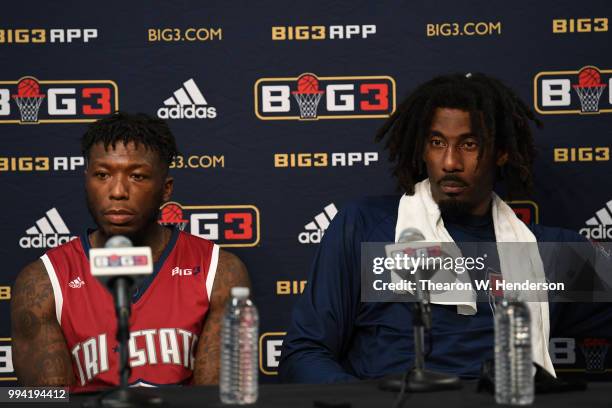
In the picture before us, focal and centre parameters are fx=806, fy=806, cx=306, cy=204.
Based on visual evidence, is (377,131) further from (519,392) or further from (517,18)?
(519,392)

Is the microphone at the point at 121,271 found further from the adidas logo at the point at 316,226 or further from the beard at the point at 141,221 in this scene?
the adidas logo at the point at 316,226

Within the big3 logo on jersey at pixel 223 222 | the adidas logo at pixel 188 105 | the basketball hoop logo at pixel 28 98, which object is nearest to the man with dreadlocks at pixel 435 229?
the big3 logo on jersey at pixel 223 222

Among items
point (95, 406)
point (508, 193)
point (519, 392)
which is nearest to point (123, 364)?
point (95, 406)

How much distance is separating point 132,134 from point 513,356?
1.35 meters

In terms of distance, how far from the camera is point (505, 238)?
2.45 m

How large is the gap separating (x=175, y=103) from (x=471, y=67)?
105cm

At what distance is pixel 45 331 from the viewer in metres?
2.23

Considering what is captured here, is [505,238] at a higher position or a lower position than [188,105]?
lower

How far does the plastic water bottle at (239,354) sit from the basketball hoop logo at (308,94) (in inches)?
54.1

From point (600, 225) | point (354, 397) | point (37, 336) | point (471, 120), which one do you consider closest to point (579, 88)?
point (600, 225)

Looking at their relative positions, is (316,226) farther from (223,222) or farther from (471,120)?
(471,120)

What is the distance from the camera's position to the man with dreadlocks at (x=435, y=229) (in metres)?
2.31

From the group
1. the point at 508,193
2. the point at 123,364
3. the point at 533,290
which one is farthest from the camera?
the point at 508,193

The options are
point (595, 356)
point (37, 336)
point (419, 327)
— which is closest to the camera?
point (419, 327)
